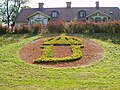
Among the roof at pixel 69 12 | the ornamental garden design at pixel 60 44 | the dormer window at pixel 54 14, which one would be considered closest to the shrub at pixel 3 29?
the ornamental garden design at pixel 60 44

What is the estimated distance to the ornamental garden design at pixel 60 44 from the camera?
17.0m

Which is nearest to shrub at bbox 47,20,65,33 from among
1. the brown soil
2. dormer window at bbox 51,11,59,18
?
the brown soil

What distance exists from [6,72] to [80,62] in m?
4.52

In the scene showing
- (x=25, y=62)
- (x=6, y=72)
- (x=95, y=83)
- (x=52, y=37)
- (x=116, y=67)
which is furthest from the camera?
(x=52, y=37)

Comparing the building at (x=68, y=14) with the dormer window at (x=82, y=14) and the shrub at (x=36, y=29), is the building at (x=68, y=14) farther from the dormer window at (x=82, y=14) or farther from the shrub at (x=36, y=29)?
the shrub at (x=36, y=29)

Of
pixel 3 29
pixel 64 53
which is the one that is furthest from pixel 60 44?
pixel 3 29

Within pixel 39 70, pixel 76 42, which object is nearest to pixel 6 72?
pixel 39 70

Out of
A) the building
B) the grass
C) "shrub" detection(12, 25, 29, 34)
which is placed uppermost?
the building

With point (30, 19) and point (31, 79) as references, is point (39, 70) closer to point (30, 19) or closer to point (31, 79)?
point (31, 79)

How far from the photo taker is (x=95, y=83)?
12.5 metres

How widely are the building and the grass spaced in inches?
873

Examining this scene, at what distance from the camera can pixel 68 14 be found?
4272 cm

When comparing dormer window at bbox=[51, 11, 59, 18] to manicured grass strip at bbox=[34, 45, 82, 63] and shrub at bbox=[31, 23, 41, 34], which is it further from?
manicured grass strip at bbox=[34, 45, 82, 63]

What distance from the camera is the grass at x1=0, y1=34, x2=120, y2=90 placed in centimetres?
1210
